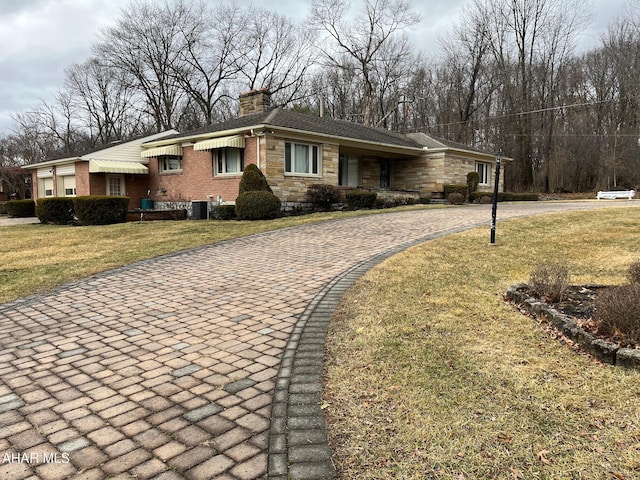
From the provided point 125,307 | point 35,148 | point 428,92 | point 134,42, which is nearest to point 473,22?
point 428,92

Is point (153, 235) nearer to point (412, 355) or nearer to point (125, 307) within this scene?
point (125, 307)

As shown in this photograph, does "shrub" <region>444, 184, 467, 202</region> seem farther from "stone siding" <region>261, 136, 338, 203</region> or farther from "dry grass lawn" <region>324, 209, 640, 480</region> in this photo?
"dry grass lawn" <region>324, 209, 640, 480</region>

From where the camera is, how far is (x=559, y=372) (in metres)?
3.07

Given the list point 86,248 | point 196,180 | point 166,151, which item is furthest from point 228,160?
point 86,248

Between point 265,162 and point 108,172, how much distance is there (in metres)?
9.33

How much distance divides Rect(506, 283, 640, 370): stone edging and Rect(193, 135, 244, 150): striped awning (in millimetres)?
14059

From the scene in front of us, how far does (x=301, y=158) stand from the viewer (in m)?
17.9

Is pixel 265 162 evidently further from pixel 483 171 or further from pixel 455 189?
pixel 483 171

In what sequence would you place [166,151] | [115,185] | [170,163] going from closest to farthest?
[166,151] < [170,163] < [115,185]

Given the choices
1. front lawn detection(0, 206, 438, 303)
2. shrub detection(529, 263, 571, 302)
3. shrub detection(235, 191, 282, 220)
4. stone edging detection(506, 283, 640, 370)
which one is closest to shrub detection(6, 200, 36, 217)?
front lawn detection(0, 206, 438, 303)

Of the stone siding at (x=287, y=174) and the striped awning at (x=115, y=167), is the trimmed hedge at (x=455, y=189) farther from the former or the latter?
the striped awning at (x=115, y=167)

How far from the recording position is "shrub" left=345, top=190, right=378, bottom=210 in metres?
18.0

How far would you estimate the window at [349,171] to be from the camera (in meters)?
22.5

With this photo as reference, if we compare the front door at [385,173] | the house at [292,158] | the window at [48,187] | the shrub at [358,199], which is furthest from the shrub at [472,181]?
the window at [48,187]
